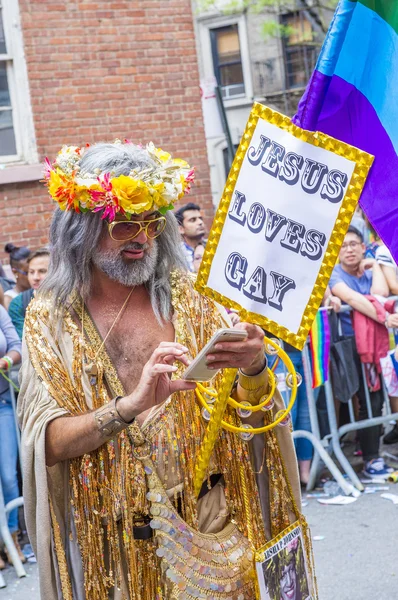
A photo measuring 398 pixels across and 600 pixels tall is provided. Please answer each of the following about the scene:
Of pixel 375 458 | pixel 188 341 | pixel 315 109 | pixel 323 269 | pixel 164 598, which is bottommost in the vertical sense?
pixel 375 458

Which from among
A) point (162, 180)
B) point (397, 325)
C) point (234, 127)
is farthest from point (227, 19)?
point (162, 180)

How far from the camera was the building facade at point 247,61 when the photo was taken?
28.9 metres

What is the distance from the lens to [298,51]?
1143 inches

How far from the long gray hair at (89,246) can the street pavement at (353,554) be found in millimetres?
2526

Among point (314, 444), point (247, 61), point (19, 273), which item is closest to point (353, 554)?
point (314, 444)

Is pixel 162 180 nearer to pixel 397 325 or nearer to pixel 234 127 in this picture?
pixel 397 325

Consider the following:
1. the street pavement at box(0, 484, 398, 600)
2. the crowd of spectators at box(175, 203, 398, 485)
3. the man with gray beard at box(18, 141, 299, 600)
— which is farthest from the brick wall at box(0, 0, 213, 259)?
the man with gray beard at box(18, 141, 299, 600)

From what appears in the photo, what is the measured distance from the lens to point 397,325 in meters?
6.84

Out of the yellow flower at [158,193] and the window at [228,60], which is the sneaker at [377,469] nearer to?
the yellow flower at [158,193]

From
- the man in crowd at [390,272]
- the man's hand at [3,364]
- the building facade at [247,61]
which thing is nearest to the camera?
the man's hand at [3,364]

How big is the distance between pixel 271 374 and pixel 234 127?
1102 inches

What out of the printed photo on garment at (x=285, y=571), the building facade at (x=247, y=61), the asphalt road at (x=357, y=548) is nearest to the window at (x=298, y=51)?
the building facade at (x=247, y=61)

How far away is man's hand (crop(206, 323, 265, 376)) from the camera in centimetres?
273

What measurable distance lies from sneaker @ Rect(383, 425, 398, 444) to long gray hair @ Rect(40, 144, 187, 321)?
4882 mm
